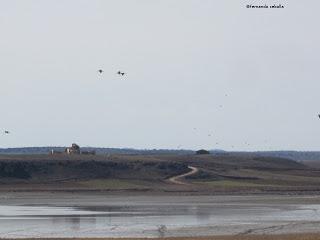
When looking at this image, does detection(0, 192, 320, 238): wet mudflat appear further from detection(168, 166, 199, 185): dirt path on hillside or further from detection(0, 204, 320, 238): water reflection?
detection(168, 166, 199, 185): dirt path on hillside

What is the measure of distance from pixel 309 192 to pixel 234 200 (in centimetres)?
1817

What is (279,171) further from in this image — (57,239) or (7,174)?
(57,239)

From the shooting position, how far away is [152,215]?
71.0 m

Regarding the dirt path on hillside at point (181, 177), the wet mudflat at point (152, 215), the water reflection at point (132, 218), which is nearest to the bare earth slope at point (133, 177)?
the dirt path on hillside at point (181, 177)

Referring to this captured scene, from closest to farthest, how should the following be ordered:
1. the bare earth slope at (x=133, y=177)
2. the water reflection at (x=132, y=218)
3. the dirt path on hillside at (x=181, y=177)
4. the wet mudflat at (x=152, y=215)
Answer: the wet mudflat at (x=152, y=215), the water reflection at (x=132, y=218), the bare earth slope at (x=133, y=177), the dirt path on hillside at (x=181, y=177)

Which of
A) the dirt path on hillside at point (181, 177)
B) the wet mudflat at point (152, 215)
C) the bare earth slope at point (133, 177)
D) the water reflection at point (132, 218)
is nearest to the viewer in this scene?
the wet mudflat at point (152, 215)

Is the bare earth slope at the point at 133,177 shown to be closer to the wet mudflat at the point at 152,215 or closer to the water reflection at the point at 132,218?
the wet mudflat at the point at 152,215

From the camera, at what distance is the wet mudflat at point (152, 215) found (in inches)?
2301

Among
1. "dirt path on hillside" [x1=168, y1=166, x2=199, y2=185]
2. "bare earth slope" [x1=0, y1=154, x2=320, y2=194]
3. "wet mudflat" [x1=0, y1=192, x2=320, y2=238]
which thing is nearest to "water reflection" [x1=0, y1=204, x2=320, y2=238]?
"wet mudflat" [x1=0, y1=192, x2=320, y2=238]

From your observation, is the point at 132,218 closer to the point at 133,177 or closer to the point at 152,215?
the point at 152,215

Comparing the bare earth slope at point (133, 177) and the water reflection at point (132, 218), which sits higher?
the bare earth slope at point (133, 177)

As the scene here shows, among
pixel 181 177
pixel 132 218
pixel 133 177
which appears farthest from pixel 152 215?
pixel 181 177

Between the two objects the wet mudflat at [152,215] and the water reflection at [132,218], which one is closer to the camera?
the wet mudflat at [152,215]

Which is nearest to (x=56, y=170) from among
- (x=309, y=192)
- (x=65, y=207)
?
(x=309, y=192)
